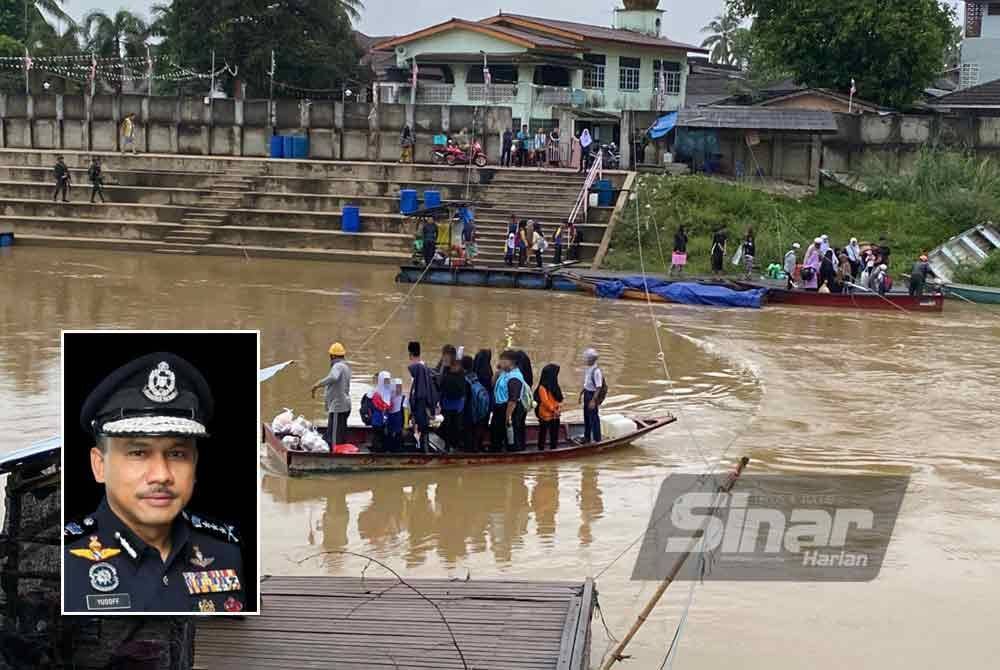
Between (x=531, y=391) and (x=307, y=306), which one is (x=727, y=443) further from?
(x=307, y=306)

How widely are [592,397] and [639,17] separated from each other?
4124cm

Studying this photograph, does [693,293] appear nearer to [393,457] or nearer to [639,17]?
[393,457]

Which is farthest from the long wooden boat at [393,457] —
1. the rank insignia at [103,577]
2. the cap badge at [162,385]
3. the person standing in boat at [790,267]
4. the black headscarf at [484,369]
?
the person standing in boat at [790,267]

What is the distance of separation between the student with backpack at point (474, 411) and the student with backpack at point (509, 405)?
3.6 inches

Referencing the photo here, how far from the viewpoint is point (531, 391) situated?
13.9 m

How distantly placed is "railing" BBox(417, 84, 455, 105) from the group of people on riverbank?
31906mm

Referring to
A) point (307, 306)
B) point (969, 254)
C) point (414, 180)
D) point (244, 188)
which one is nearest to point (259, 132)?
point (244, 188)

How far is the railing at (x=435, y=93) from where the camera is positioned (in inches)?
1768

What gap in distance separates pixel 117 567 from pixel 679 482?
370 inches

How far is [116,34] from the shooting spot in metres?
57.3

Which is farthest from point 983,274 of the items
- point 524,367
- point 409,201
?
point 524,367

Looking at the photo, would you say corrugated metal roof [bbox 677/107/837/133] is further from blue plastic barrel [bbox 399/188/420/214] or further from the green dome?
the green dome
